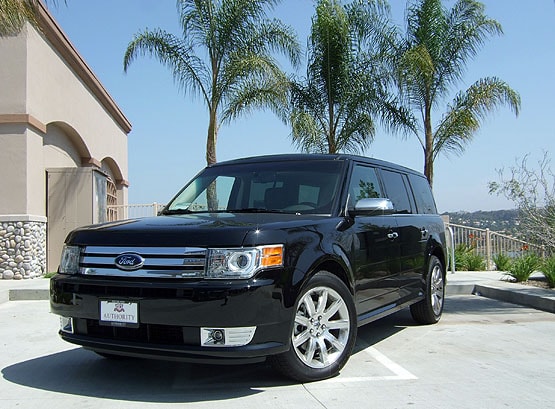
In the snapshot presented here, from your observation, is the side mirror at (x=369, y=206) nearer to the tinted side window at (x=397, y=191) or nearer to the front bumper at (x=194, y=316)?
the tinted side window at (x=397, y=191)

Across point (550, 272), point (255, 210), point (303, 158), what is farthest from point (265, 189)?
point (550, 272)

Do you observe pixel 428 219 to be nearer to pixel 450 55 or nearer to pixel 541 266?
pixel 541 266

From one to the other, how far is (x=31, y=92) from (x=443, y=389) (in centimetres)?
1160

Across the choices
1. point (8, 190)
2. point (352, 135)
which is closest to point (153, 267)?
point (8, 190)

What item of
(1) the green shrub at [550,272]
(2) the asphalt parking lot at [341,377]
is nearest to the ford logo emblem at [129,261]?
(2) the asphalt parking lot at [341,377]

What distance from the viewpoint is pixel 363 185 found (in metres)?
5.79

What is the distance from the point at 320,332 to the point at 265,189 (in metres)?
1.60

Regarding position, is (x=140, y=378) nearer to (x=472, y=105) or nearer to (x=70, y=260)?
(x=70, y=260)

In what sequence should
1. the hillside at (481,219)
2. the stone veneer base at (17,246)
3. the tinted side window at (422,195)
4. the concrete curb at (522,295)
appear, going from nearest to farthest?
1. the tinted side window at (422,195)
2. the concrete curb at (522,295)
3. the stone veneer base at (17,246)
4. the hillside at (481,219)

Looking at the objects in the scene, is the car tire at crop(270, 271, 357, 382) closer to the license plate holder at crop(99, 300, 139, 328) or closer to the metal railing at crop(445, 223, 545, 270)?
the license plate holder at crop(99, 300, 139, 328)

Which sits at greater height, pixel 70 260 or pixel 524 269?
pixel 70 260

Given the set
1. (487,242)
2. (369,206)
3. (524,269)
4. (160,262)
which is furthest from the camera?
(487,242)

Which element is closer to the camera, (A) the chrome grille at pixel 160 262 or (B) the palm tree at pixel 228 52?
(A) the chrome grille at pixel 160 262

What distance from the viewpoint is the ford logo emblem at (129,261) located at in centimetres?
418
